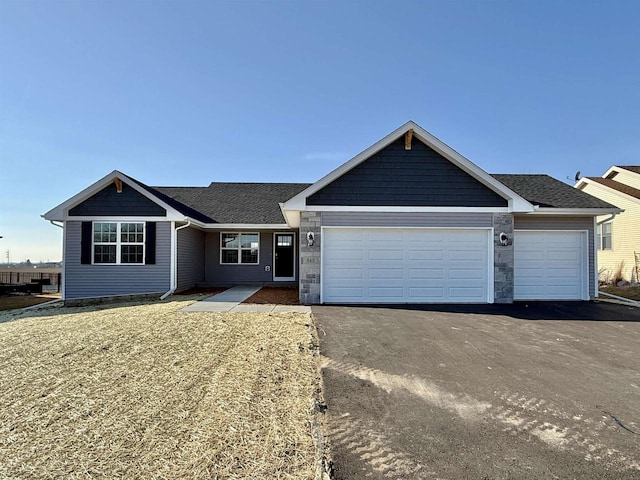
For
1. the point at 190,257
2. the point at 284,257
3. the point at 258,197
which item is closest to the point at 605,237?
the point at 284,257

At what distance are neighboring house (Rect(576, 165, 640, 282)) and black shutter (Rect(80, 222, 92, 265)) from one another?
2083 cm

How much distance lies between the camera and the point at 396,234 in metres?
10.3

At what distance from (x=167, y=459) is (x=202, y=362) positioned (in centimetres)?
235

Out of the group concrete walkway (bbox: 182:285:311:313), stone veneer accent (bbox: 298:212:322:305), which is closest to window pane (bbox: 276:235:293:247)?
concrete walkway (bbox: 182:285:311:313)

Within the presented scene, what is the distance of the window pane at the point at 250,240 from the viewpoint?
1539 cm

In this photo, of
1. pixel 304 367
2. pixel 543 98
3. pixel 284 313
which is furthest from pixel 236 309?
pixel 543 98

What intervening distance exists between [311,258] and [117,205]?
7.34 m

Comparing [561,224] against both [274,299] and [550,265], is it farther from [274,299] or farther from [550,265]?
[274,299]

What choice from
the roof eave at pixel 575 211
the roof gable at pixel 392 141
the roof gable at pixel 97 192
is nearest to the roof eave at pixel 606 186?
the roof eave at pixel 575 211

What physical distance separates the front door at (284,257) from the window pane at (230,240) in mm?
1778

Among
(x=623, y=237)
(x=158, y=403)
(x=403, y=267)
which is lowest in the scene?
(x=158, y=403)

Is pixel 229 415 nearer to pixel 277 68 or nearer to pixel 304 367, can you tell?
pixel 304 367

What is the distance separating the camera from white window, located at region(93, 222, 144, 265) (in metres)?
12.1

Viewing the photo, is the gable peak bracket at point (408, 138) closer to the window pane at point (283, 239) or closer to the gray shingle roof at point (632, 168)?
the window pane at point (283, 239)
